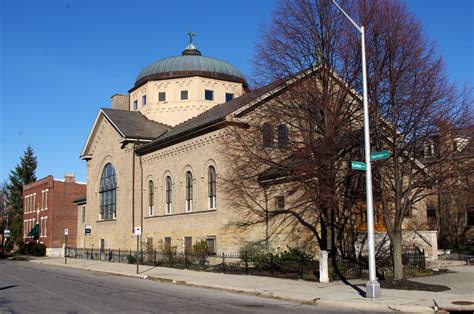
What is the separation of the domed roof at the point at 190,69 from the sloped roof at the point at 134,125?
12.5 ft

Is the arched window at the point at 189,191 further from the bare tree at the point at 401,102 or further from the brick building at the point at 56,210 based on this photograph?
the brick building at the point at 56,210

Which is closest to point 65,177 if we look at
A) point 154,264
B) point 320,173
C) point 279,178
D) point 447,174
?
point 154,264

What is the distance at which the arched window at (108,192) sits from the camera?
47.2 m

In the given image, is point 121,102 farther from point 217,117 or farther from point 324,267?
point 324,267

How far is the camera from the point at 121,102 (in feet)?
181

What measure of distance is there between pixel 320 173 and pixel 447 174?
4895 millimetres

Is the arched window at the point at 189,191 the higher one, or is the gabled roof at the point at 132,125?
the gabled roof at the point at 132,125

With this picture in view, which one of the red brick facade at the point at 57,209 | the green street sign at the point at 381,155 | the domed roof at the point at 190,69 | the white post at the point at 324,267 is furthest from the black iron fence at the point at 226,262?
the domed roof at the point at 190,69

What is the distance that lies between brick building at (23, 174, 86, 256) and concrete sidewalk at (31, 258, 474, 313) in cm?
3859

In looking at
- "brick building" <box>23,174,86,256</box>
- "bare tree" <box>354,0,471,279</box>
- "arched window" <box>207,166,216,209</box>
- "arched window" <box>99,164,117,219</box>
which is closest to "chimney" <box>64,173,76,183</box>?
"brick building" <box>23,174,86,256</box>

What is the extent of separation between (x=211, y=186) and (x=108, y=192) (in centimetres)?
1736

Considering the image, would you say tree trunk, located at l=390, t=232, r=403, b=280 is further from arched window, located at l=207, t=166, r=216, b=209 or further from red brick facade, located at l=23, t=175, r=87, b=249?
red brick facade, located at l=23, t=175, r=87, b=249

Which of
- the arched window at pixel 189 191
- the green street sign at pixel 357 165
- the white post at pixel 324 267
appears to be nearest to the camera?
the green street sign at pixel 357 165

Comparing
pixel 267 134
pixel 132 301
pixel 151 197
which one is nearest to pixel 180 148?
pixel 151 197
